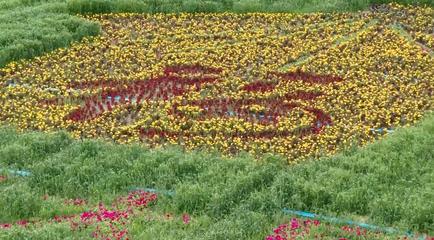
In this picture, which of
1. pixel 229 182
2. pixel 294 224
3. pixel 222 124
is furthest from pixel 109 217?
pixel 222 124

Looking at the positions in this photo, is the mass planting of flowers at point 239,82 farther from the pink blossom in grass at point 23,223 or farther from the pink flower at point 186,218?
the pink blossom in grass at point 23,223

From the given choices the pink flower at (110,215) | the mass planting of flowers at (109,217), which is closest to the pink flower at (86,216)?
the mass planting of flowers at (109,217)

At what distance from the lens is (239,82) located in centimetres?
1617

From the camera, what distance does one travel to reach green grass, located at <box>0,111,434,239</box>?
10273 mm

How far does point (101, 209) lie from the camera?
422 inches

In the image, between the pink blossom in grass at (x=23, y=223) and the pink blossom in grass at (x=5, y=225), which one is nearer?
the pink blossom in grass at (x=5, y=225)

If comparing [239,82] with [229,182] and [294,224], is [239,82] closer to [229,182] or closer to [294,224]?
[229,182]

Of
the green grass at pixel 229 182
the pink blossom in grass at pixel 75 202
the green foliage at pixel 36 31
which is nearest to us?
the green grass at pixel 229 182

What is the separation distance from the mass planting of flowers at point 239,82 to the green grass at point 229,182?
0.99 metres

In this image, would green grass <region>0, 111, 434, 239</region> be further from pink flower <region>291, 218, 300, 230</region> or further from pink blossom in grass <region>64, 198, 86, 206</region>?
pink flower <region>291, 218, 300, 230</region>

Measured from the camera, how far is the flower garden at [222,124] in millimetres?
10516

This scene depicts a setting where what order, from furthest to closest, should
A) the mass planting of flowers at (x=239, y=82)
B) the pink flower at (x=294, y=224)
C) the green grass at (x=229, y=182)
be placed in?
the mass planting of flowers at (x=239, y=82) < the green grass at (x=229, y=182) < the pink flower at (x=294, y=224)

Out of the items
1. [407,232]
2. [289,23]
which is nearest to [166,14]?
[289,23]

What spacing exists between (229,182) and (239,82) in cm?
528
